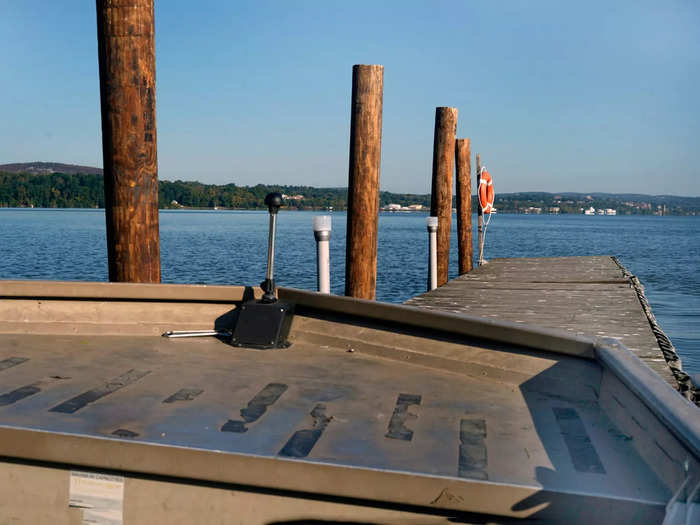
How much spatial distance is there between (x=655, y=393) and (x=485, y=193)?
49.8 ft

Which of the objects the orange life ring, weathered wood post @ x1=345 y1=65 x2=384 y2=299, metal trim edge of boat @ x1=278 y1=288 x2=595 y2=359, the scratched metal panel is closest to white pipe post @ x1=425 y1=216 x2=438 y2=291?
weathered wood post @ x1=345 y1=65 x2=384 y2=299

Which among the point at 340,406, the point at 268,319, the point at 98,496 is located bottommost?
the point at 98,496

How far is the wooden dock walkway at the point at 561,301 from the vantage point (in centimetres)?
655

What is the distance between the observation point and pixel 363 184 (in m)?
7.93

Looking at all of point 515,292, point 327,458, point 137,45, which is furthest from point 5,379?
point 515,292

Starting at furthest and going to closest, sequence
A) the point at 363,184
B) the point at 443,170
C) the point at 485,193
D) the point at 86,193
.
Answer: the point at 86,193
the point at 485,193
the point at 443,170
the point at 363,184

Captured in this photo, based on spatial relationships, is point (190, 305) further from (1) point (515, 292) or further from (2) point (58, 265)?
(2) point (58, 265)

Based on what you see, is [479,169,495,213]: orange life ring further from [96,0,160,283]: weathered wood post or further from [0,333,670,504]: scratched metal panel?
[0,333,670,504]: scratched metal panel

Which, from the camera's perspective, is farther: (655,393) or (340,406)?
(340,406)

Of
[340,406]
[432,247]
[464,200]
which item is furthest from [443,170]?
[340,406]

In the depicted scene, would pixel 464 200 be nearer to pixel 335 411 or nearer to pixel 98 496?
pixel 335 411

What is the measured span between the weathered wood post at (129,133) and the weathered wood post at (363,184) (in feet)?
10.1

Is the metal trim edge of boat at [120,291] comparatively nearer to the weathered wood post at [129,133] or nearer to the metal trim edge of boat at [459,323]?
the metal trim edge of boat at [459,323]

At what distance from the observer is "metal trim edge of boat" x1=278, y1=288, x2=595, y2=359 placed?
3.26 meters
